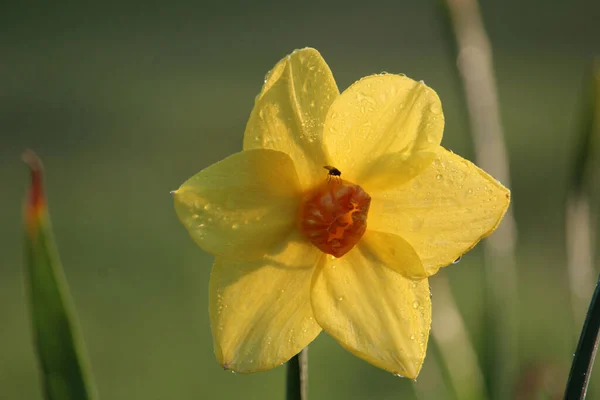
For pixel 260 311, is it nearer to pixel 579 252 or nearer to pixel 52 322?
pixel 52 322

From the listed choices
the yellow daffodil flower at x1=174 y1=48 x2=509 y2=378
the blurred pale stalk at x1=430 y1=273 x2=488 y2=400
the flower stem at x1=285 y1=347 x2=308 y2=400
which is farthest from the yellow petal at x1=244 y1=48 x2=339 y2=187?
the blurred pale stalk at x1=430 y1=273 x2=488 y2=400

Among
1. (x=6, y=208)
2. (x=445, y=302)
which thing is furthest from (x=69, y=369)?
(x=6, y=208)

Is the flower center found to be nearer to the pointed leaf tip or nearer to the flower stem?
the flower stem

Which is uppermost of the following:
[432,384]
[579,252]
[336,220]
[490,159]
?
[336,220]

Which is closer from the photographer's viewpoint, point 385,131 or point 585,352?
point 585,352

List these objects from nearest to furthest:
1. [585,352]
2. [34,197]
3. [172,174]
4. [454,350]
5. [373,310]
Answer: [585,352] < [373,310] < [34,197] < [454,350] < [172,174]

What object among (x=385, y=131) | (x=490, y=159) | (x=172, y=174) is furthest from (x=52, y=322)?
(x=172, y=174)

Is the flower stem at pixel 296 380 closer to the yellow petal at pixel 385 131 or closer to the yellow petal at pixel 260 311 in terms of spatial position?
the yellow petal at pixel 260 311

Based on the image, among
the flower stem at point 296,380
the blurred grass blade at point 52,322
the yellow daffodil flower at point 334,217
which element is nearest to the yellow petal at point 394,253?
the yellow daffodil flower at point 334,217

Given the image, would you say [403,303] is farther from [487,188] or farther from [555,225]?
[555,225]
